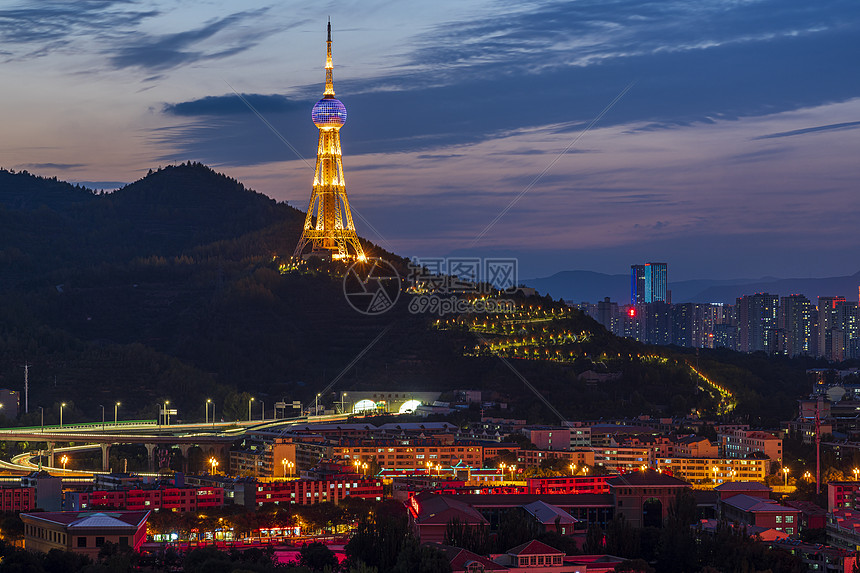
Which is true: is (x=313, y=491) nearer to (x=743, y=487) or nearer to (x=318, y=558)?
(x=318, y=558)

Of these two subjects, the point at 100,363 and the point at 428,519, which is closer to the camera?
the point at 428,519

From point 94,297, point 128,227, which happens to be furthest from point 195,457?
point 128,227

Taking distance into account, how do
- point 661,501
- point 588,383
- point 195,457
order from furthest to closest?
1. point 588,383
2. point 195,457
3. point 661,501

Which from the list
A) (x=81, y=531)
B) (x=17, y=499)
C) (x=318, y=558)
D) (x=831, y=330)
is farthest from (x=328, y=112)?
(x=831, y=330)

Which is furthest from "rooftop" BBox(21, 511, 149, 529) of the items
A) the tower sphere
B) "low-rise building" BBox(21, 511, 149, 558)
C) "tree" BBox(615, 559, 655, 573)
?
the tower sphere

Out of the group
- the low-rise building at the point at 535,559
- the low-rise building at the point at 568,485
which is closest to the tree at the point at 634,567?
the low-rise building at the point at 535,559

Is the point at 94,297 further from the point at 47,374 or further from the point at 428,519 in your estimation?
the point at 428,519
